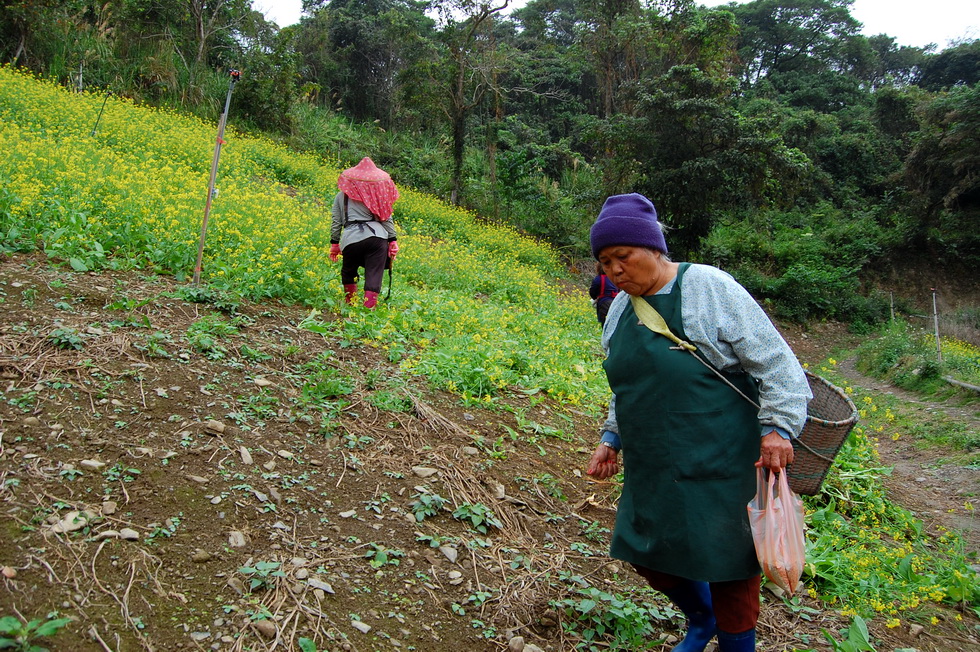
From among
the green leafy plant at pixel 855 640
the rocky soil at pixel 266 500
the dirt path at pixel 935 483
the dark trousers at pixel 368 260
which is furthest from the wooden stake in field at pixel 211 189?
the dirt path at pixel 935 483

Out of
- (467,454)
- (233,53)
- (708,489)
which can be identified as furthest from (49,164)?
(233,53)

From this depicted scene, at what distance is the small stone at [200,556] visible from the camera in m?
2.30

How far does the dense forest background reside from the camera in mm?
15117

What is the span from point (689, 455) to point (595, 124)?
17155 millimetres

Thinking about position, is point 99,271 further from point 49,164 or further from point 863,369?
point 863,369

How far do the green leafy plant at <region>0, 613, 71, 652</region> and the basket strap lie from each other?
1798 mm

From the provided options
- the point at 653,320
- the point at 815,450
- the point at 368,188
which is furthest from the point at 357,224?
the point at 815,450

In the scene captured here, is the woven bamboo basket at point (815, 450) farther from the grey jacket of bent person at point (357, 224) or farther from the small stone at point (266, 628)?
the grey jacket of bent person at point (357, 224)

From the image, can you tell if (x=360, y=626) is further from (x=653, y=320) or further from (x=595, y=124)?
(x=595, y=124)

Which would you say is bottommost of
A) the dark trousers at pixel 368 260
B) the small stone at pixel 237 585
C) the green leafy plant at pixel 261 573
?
the small stone at pixel 237 585

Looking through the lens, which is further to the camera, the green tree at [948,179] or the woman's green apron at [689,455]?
the green tree at [948,179]

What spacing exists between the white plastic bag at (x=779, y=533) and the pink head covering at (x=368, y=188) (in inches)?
165

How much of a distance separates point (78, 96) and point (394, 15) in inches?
471

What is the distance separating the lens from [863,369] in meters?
12.6
